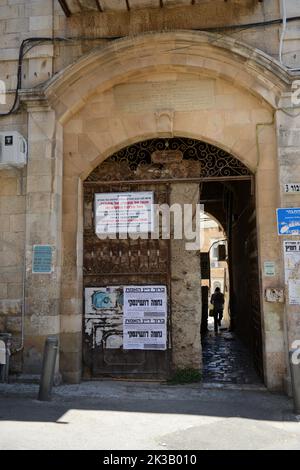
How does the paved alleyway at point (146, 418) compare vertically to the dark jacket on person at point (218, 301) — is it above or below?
below

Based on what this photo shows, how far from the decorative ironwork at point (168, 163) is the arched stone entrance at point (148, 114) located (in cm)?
24

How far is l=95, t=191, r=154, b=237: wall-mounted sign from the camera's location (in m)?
7.37

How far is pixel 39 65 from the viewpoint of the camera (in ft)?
24.3

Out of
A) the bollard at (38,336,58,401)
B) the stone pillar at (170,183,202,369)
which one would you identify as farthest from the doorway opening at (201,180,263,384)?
the bollard at (38,336,58,401)

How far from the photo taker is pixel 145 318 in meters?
7.23

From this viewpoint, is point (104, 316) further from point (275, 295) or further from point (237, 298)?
point (237, 298)

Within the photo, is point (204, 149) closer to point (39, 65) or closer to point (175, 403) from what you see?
point (39, 65)

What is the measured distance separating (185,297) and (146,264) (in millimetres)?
829

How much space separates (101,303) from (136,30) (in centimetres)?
445

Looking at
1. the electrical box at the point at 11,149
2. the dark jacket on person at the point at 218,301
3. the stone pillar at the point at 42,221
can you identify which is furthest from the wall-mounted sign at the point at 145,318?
the dark jacket on person at the point at 218,301

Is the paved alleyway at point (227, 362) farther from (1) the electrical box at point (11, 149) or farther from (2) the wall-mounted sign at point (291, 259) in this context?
(1) the electrical box at point (11, 149)

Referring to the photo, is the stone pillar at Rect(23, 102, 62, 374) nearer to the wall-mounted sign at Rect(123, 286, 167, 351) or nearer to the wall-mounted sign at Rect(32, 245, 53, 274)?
the wall-mounted sign at Rect(32, 245, 53, 274)

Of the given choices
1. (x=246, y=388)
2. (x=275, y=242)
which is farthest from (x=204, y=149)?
(x=246, y=388)

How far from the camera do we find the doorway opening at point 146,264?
7211mm
